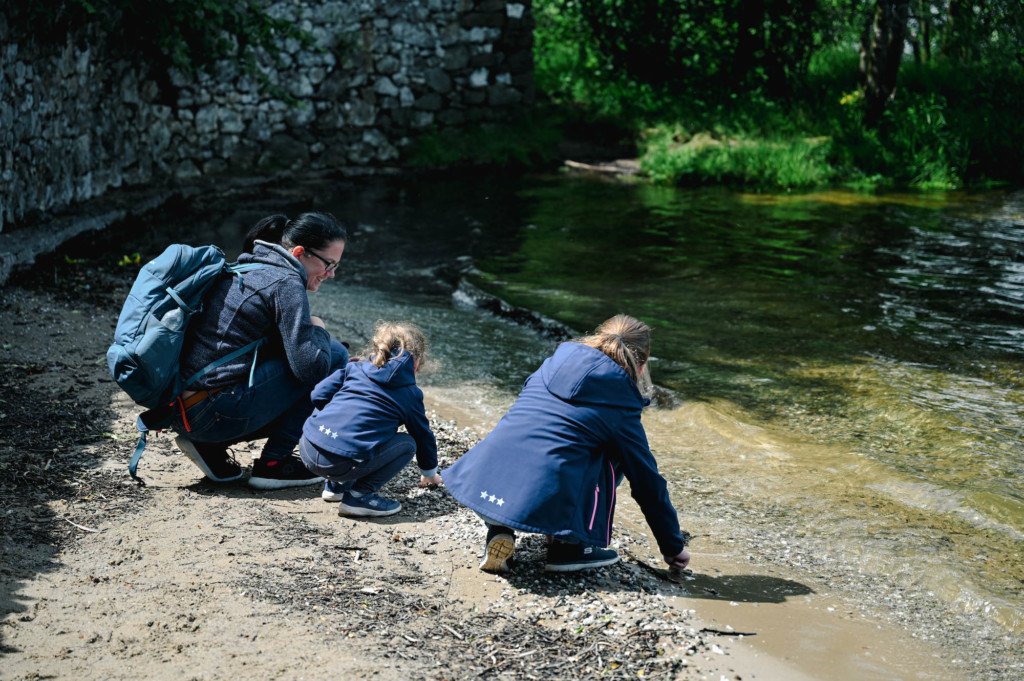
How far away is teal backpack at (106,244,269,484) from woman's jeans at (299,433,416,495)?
1.62ft

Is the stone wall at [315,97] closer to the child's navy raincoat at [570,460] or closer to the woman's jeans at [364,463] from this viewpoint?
the woman's jeans at [364,463]

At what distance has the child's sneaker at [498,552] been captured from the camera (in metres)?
3.48

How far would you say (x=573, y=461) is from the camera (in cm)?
344

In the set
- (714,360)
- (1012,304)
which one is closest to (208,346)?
(714,360)

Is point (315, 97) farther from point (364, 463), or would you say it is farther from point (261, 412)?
point (364, 463)

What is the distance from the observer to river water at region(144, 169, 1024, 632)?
15.4ft

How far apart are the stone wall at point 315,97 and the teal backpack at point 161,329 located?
6.35m

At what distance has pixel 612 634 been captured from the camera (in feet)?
10.4

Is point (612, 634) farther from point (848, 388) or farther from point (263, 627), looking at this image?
point (848, 388)

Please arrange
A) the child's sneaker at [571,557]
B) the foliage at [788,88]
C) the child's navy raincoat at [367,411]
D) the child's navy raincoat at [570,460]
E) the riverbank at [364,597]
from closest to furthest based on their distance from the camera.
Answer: the riverbank at [364,597] < the child's navy raincoat at [570,460] < the child's sneaker at [571,557] < the child's navy raincoat at [367,411] < the foliage at [788,88]

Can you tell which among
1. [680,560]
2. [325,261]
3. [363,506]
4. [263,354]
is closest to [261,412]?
[263,354]

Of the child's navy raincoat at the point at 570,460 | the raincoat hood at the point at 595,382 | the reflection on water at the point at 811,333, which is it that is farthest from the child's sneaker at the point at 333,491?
the reflection on water at the point at 811,333

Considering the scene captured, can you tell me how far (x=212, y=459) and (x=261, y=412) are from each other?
336 mm

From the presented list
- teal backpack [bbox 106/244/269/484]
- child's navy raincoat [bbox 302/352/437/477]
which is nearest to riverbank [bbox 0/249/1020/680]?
child's navy raincoat [bbox 302/352/437/477]
